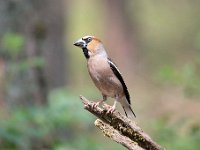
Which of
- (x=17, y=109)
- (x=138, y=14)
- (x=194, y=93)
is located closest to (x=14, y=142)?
(x=17, y=109)

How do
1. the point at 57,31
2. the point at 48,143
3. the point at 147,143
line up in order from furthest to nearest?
the point at 57,31 → the point at 48,143 → the point at 147,143

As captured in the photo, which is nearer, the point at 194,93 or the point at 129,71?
the point at 194,93

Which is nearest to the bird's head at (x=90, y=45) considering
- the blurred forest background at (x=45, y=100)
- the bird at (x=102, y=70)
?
the bird at (x=102, y=70)

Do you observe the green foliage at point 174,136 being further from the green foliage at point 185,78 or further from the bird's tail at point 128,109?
the bird's tail at point 128,109

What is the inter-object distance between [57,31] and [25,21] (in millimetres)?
4973

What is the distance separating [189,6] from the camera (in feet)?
84.9

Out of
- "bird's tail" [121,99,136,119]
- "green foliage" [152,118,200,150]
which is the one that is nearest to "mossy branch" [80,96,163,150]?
"bird's tail" [121,99,136,119]

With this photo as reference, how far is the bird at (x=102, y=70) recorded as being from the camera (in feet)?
20.3

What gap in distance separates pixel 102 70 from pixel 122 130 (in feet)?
2.28

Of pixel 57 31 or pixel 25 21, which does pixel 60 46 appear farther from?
pixel 25 21

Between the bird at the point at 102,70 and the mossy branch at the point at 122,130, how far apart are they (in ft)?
1.29

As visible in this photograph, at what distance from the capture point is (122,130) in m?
5.74

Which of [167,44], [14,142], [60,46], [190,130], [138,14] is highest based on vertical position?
[138,14]

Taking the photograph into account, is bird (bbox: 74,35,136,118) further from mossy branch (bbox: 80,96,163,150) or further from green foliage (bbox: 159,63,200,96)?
green foliage (bbox: 159,63,200,96)
